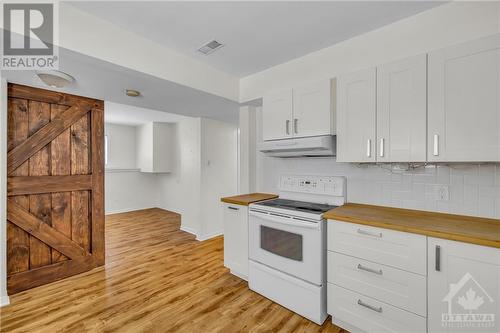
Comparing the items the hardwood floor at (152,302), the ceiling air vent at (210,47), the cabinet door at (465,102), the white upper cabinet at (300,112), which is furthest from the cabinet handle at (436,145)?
the ceiling air vent at (210,47)

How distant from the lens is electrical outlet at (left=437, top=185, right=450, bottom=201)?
179cm

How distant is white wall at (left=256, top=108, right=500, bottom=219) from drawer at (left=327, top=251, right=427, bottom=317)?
0.70 meters

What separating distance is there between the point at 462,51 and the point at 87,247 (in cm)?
425

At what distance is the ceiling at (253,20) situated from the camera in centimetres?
163

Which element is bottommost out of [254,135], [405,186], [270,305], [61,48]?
[270,305]

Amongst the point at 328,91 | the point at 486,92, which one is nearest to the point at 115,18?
the point at 328,91

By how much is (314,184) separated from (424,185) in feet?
3.16

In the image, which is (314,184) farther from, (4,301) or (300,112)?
(4,301)

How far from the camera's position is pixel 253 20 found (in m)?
1.81

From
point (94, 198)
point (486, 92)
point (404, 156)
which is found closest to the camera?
point (486, 92)

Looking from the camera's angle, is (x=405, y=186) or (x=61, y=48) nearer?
(x=61, y=48)

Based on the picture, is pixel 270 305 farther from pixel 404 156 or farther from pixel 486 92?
pixel 486 92

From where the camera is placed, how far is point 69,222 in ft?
9.07

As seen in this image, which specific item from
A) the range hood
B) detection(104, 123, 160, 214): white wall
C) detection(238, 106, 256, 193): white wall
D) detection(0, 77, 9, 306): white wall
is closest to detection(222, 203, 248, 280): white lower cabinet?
detection(238, 106, 256, 193): white wall
